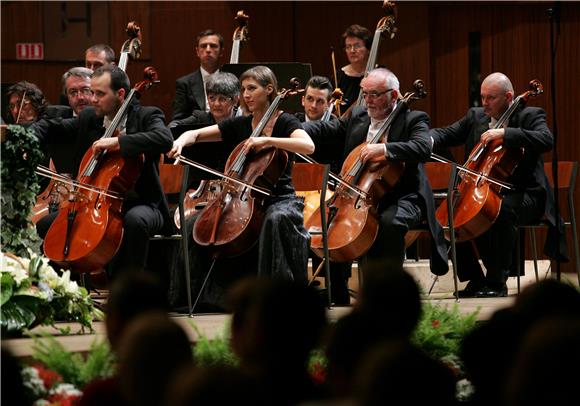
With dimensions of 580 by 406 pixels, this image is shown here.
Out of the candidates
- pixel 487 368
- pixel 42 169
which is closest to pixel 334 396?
pixel 487 368

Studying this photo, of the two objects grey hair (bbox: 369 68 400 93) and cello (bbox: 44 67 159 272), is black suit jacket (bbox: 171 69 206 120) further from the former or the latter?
cello (bbox: 44 67 159 272)

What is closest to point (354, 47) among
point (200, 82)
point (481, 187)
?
point (200, 82)

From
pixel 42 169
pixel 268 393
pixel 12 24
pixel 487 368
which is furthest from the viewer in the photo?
pixel 12 24

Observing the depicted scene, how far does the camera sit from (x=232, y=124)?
4.79 meters

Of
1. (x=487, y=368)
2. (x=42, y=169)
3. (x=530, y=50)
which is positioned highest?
(x=530, y=50)

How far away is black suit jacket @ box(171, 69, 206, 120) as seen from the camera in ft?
20.2

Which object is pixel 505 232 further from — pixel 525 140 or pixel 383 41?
pixel 383 41

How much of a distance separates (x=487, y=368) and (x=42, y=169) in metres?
2.82

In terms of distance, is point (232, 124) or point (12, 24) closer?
point (232, 124)

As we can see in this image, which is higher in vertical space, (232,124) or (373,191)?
(232,124)

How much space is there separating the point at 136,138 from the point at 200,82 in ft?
6.15

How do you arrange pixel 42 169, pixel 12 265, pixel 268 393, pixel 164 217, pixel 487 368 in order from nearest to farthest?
pixel 268 393
pixel 487 368
pixel 12 265
pixel 42 169
pixel 164 217

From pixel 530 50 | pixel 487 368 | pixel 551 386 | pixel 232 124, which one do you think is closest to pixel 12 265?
pixel 232 124

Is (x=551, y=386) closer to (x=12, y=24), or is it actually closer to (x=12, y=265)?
(x=12, y=265)
